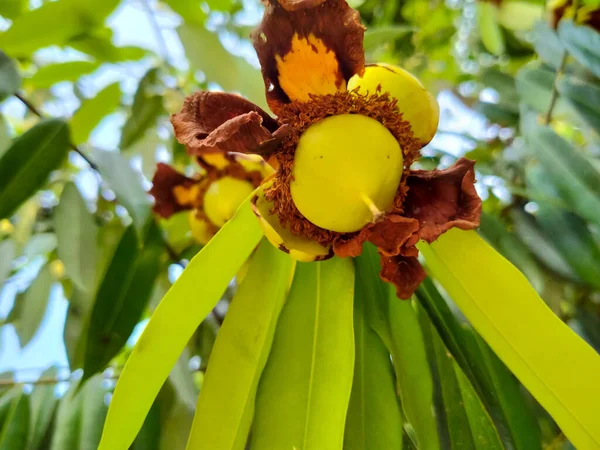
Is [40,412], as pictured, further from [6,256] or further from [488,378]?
[488,378]

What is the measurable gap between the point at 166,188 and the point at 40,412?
360 millimetres

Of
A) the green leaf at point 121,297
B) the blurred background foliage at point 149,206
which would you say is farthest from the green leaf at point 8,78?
the green leaf at point 121,297

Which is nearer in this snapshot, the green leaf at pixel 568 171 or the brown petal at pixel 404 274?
the brown petal at pixel 404 274

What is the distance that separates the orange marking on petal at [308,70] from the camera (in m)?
0.42

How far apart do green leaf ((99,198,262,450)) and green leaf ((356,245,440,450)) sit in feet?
0.43

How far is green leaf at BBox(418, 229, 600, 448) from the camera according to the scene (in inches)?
14.8

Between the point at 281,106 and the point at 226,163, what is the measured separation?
0.20 m

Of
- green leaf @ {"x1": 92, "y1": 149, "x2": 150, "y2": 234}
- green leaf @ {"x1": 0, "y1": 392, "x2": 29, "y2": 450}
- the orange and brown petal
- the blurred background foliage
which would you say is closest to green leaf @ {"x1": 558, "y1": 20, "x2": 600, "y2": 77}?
the blurred background foliage

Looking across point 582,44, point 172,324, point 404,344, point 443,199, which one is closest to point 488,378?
point 404,344

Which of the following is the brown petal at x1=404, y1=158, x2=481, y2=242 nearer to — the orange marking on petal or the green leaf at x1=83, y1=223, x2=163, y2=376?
the orange marking on petal

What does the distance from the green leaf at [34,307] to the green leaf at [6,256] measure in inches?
2.2

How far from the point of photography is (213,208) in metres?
0.62

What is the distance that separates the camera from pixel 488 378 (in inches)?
19.7

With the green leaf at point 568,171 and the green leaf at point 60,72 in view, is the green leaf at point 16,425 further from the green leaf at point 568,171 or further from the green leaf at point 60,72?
the green leaf at point 568,171
